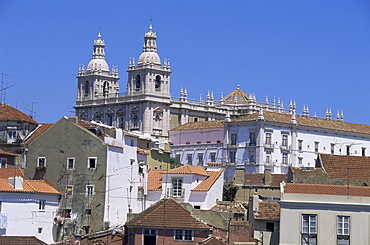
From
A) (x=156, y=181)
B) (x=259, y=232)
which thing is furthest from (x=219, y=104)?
(x=259, y=232)

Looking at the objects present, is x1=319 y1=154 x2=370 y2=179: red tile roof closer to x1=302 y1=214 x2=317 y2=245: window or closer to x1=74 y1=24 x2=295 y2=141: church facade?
x1=302 y1=214 x2=317 y2=245: window

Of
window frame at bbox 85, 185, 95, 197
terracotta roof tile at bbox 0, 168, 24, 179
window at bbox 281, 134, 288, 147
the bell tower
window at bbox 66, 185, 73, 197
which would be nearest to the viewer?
window frame at bbox 85, 185, 95, 197

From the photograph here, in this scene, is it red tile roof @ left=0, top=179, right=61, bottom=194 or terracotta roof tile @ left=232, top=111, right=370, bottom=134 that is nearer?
red tile roof @ left=0, top=179, right=61, bottom=194

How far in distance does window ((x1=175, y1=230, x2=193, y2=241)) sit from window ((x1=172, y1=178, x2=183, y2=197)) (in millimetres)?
13960

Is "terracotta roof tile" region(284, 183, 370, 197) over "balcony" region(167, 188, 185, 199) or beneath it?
beneath

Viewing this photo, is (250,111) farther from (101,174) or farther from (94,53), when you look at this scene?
(101,174)

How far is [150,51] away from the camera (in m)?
163

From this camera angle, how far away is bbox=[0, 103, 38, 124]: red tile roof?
90.1 meters

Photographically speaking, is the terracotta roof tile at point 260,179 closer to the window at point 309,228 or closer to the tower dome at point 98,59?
the window at point 309,228

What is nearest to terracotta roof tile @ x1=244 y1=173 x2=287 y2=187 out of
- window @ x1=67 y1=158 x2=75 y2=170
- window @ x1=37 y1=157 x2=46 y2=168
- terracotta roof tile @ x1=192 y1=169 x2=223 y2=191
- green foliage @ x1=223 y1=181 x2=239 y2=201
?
green foliage @ x1=223 y1=181 x2=239 y2=201

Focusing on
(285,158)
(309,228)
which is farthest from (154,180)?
(285,158)

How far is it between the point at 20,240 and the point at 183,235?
8.91 metres

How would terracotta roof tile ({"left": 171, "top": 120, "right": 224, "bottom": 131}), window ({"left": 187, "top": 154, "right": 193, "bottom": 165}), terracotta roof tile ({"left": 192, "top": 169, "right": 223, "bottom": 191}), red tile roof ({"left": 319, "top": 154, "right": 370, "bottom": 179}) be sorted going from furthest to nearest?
terracotta roof tile ({"left": 171, "top": 120, "right": 224, "bottom": 131})
window ({"left": 187, "top": 154, "right": 193, "bottom": 165})
terracotta roof tile ({"left": 192, "top": 169, "right": 223, "bottom": 191})
red tile roof ({"left": 319, "top": 154, "right": 370, "bottom": 179})

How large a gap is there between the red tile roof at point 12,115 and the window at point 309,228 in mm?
35488
